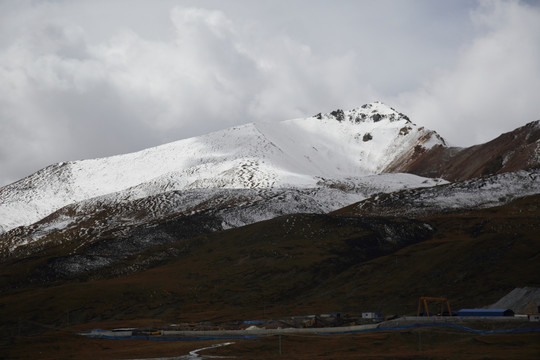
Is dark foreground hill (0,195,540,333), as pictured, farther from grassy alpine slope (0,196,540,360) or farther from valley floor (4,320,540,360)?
valley floor (4,320,540,360)

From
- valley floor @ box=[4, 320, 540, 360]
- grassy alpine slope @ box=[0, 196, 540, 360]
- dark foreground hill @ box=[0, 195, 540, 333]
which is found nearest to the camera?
valley floor @ box=[4, 320, 540, 360]

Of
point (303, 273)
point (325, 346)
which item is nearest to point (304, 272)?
point (303, 273)

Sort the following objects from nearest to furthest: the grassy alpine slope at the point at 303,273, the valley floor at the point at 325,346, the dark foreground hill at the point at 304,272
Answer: the valley floor at the point at 325,346 → the grassy alpine slope at the point at 303,273 → the dark foreground hill at the point at 304,272

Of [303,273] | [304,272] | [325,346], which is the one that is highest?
[304,272]

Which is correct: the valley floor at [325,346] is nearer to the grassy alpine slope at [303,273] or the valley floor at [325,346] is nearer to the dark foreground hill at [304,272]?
the grassy alpine slope at [303,273]

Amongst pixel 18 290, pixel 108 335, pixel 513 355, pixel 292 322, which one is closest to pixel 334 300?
pixel 292 322

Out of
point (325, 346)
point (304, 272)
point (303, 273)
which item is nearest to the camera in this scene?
point (325, 346)

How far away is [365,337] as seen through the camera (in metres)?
82.1

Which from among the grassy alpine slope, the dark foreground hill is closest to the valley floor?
the grassy alpine slope

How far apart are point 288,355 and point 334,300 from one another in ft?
190

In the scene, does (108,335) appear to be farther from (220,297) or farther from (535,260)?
(535,260)

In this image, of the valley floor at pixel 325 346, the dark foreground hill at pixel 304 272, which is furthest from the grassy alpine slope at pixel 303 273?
the valley floor at pixel 325 346

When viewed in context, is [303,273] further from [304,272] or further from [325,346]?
[325,346]

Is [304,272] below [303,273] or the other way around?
the other way around
